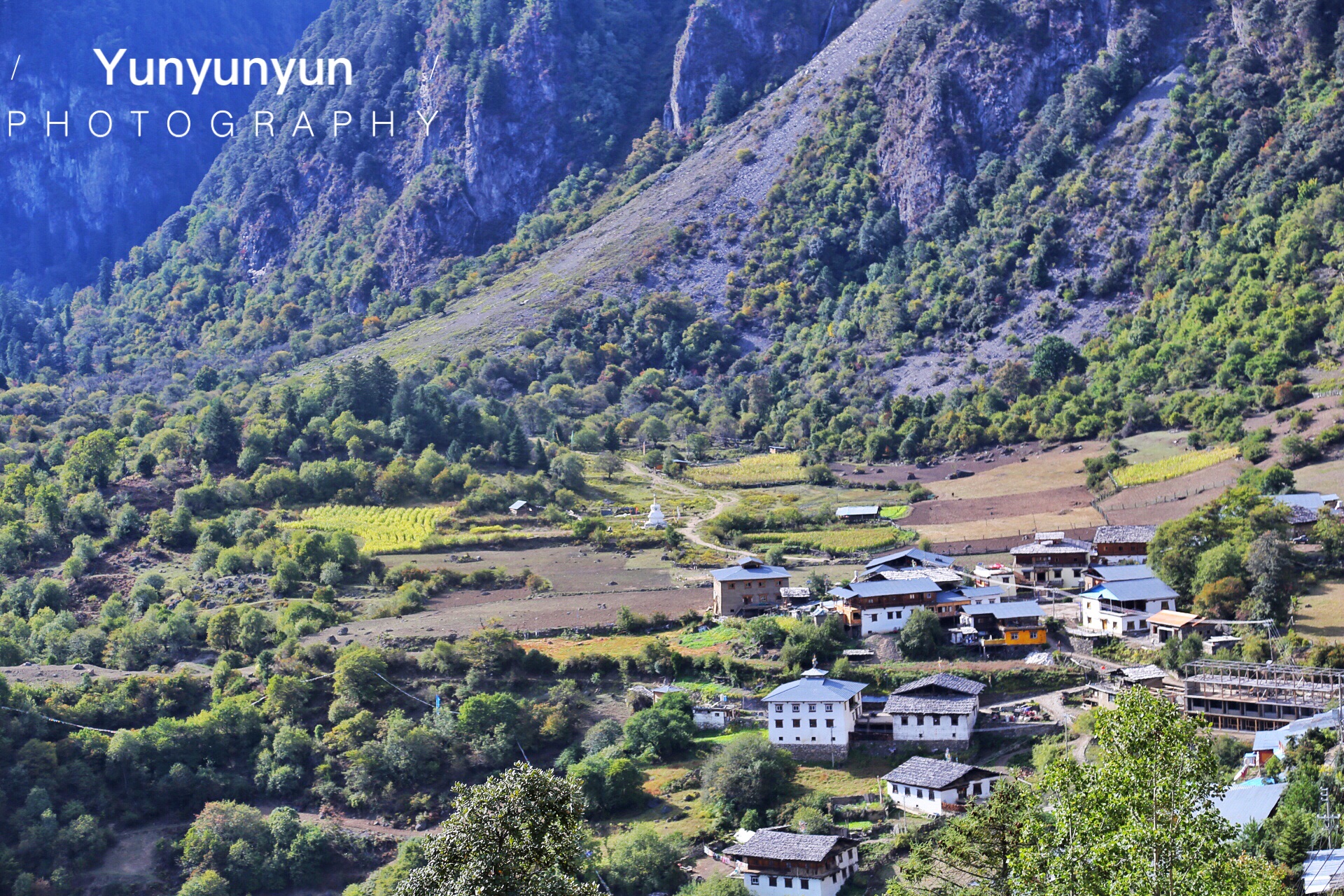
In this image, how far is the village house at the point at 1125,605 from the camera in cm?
5150

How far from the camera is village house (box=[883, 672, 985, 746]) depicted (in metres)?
45.8

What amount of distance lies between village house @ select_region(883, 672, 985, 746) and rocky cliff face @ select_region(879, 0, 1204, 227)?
94452 mm

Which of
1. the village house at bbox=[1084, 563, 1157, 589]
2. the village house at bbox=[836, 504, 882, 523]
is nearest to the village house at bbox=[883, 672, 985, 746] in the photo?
the village house at bbox=[1084, 563, 1157, 589]

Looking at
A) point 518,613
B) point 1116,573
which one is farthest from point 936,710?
point 518,613

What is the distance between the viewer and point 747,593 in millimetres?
59625

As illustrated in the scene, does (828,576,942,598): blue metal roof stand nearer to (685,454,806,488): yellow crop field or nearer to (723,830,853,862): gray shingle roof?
(723,830,853,862): gray shingle roof

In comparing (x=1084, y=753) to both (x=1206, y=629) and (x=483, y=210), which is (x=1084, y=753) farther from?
(x=483, y=210)

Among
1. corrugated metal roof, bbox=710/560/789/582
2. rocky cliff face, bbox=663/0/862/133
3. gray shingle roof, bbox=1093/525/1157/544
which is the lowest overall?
corrugated metal roof, bbox=710/560/789/582

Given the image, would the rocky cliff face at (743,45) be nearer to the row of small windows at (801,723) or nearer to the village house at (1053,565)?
the village house at (1053,565)

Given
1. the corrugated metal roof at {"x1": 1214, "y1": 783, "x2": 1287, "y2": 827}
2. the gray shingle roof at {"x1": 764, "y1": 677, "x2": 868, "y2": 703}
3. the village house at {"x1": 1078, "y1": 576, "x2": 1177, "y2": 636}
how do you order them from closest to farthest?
the corrugated metal roof at {"x1": 1214, "y1": 783, "x2": 1287, "y2": 827} < the gray shingle roof at {"x1": 764, "y1": 677, "x2": 868, "y2": 703} < the village house at {"x1": 1078, "y1": 576, "x2": 1177, "y2": 636}

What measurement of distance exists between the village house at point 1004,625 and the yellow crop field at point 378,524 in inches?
1273

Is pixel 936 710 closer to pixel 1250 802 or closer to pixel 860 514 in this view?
pixel 1250 802

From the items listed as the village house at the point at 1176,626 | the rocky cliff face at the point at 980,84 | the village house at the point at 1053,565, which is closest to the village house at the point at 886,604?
the village house at the point at 1053,565

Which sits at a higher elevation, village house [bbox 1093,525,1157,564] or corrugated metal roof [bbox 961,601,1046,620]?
village house [bbox 1093,525,1157,564]
